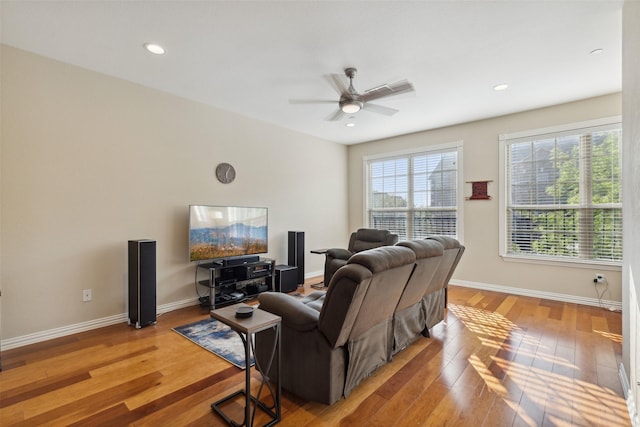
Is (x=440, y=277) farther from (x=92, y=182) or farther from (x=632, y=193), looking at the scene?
(x=92, y=182)

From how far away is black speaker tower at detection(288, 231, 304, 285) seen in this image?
4977 millimetres

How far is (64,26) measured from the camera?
242 cm

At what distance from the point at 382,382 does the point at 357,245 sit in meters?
2.84

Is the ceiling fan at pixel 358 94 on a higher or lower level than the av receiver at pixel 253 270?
higher

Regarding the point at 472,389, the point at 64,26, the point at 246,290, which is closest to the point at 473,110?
the point at 472,389

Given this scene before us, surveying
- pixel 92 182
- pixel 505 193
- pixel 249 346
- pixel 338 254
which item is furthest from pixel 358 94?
pixel 505 193

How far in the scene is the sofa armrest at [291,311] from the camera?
1877 millimetres

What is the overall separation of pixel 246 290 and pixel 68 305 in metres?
1.95

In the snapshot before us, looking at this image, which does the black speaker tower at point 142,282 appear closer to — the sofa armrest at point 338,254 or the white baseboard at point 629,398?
the sofa armrest at point 338,254

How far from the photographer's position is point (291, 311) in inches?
76.6

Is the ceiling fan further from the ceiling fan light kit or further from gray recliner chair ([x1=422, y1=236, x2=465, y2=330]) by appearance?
gray recliner chair ([x1=422, y1=236, x2=465, y2=330])

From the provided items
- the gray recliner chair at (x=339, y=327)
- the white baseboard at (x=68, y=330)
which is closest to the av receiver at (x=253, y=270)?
the white baseboard at (x=68, y=330)

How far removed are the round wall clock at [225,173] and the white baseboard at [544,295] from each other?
404 centimetres

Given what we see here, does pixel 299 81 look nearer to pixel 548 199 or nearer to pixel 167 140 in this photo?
pixel 167 140
